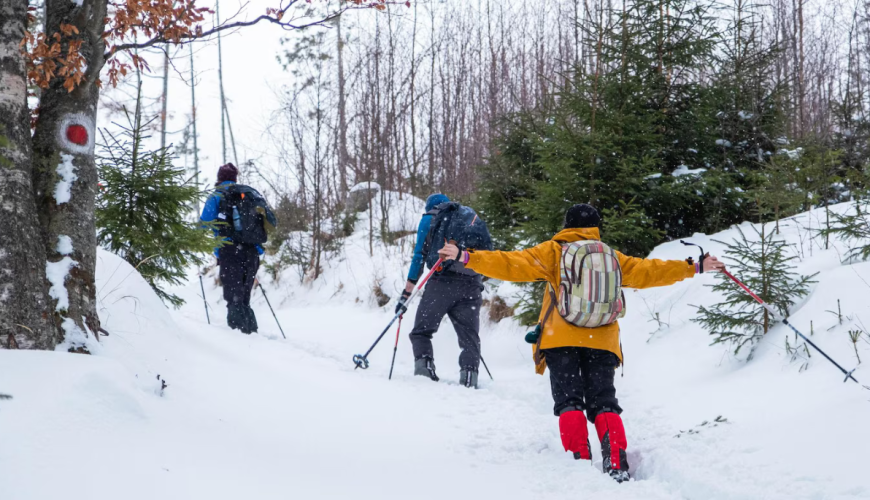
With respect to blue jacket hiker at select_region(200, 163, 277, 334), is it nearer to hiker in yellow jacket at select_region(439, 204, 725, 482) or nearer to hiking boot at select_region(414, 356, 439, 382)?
hiking boot at select_region(414, 356, 439, 382)

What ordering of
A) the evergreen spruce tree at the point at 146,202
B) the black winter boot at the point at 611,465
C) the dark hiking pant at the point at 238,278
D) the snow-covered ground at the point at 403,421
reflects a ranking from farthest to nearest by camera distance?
the dark hiking pant at the point at 238,278 < the evergreen spruce tree at the point at 146,202 < the black winter boot at the point at 611,465 < the snow-covered ground at the point at 403,421

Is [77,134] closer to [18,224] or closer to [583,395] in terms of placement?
[18,224]

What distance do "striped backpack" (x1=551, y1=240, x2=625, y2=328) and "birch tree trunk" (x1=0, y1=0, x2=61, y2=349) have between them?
126 inches

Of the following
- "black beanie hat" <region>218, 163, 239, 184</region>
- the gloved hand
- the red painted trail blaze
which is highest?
"black beanie hat" <region>218, 163, 239, 184</region>

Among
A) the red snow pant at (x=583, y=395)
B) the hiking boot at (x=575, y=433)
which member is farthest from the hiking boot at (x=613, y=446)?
the hiking boot at (x=575, y=433)

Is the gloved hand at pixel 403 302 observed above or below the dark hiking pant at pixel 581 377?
above

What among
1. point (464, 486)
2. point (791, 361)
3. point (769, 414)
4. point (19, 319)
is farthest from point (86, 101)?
point (791, 361)

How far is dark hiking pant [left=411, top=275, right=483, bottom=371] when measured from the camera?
6195mm

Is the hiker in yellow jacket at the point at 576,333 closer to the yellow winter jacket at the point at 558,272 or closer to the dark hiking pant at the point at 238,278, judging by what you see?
the yellow winter jacket at the point at 558,272

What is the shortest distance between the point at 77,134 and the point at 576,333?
3631 mm

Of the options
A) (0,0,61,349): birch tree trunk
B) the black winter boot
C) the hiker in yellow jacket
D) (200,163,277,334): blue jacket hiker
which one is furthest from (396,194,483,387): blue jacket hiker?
(0,0,61,349): birch tree trunk

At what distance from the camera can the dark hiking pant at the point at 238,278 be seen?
7555mm

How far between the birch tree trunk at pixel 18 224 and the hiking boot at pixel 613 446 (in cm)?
Result: 341

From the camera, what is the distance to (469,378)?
6012 mm
